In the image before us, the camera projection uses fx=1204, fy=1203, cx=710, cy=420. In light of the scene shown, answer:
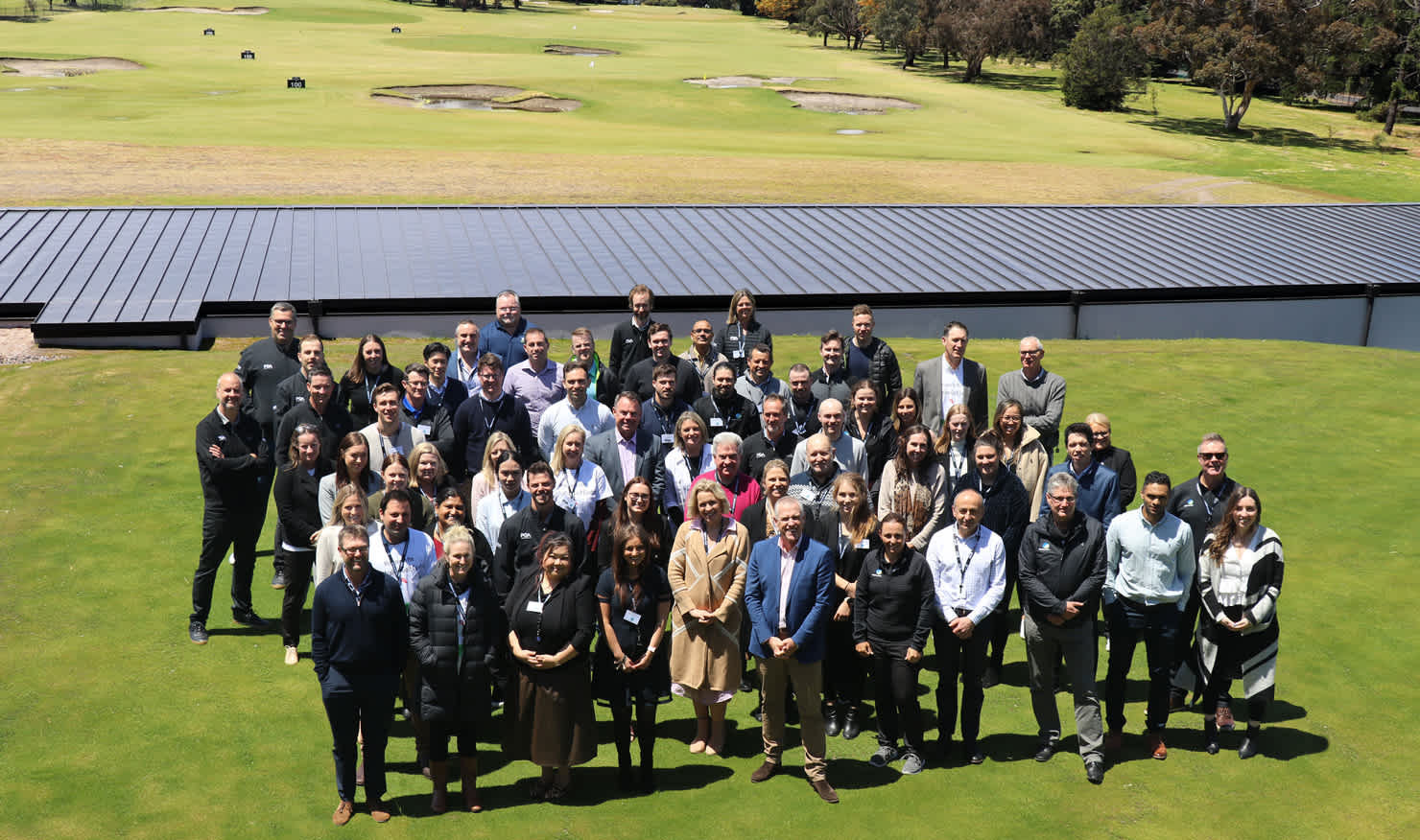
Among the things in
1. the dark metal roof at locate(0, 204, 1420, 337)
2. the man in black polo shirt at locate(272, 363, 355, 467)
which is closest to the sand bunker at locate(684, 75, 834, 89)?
the dark metal roof at locate(0, 204, 1420, 337)

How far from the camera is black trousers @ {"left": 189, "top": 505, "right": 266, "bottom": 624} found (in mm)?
10102

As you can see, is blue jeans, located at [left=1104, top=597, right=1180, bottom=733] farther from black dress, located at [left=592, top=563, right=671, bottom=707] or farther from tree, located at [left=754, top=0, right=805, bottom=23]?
tree, located at [left=754, top=0, right=805, bottom=23]

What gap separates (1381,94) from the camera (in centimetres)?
7406

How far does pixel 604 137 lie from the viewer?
48.3 m

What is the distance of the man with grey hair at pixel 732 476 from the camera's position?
29.9 ft

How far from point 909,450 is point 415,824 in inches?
175

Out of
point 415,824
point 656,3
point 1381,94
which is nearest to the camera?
point 415,824

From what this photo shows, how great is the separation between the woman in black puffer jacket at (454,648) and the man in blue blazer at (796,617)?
180 centimetres

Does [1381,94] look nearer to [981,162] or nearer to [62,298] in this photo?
[981,162]

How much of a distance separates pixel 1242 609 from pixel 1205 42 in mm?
62782

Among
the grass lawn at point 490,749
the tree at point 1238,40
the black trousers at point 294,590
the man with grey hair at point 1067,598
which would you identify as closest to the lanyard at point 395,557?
the grass lawn at point 490,749

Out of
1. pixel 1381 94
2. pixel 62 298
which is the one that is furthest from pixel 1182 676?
pixel 1381 94

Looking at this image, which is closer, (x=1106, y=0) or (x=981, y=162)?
(x=981, y=162)

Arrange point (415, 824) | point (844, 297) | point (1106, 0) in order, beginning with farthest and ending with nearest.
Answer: point (1106, 0) → point (844, 297) → point (415, 824)
